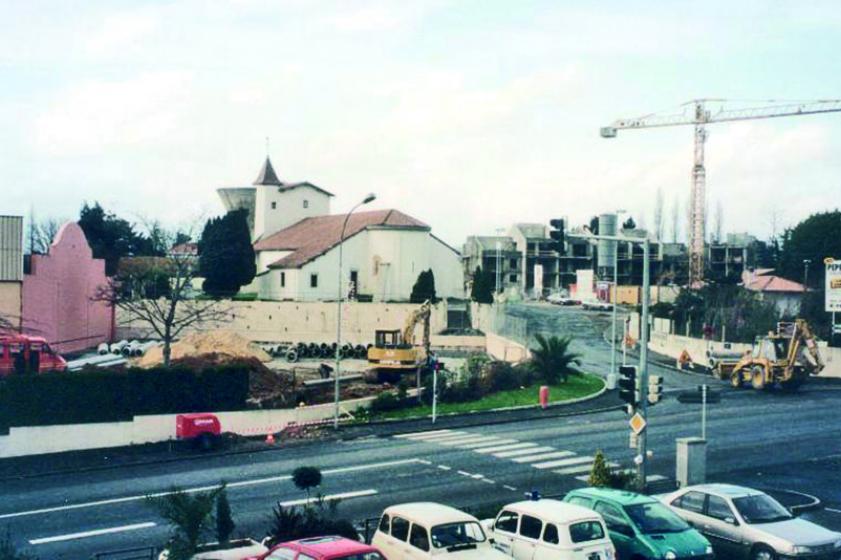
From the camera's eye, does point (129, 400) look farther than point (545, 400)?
No

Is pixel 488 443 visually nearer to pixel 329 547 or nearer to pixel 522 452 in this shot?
pixel 522 452

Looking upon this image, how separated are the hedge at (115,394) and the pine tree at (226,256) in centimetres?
3947

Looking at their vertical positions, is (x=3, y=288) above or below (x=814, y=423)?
above

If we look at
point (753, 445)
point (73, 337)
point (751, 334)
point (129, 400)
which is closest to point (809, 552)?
point (753, 445)

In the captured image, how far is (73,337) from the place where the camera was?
194 ft

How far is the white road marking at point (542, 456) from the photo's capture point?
95.9 ft

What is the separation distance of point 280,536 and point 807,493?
15245mm

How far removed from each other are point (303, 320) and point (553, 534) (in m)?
56.4

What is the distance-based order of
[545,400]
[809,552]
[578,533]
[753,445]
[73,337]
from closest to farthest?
1. [578,533]
2. [809,552]
3. [753,445]
4. [545,400]
5. [73,337]

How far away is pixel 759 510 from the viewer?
1819cm

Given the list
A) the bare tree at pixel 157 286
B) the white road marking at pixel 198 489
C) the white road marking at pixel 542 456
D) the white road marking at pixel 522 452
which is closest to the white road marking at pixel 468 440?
the white road marking at pixel 522 452

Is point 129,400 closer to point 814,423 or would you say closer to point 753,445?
point 753,445

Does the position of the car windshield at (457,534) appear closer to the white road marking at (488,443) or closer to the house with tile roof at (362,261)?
the white road marking at (488,443)

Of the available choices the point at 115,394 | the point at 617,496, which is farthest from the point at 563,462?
the point at 115,394
